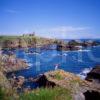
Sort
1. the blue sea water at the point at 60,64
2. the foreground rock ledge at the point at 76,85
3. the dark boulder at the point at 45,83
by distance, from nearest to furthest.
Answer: the foreground rock ledge at the point at 76,85 < the dark boulder at the point at 45,83 < the blue sea water at the point at 60,64

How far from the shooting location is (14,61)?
71.2 meters

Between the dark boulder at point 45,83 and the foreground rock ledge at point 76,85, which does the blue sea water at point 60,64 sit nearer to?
the dark boulder at point 45,83

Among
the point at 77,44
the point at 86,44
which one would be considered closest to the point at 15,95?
the point at 77,44

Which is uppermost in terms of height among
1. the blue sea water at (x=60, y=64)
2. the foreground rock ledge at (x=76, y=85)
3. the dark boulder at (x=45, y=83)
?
the foreground rock ledge at (x=76, y=85)

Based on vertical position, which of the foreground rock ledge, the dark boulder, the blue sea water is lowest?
the blue sea water

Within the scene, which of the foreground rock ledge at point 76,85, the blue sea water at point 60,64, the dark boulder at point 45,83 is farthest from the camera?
the blue sea water at point 60,64

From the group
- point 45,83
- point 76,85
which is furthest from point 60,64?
point 76,85

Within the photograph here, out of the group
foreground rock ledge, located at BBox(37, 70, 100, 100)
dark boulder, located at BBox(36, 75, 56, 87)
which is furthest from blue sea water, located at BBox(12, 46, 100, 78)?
foreground rock ledge, located at BBox(37, 70, 100, 100)

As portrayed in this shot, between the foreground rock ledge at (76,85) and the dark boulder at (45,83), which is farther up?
the foreground rock ledge at (76,85)

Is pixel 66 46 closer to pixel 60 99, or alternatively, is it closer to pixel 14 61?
pixel 14 61

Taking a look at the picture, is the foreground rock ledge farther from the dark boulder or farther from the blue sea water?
the blue sea water

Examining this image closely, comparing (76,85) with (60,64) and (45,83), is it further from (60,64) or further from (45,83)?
(60,64)

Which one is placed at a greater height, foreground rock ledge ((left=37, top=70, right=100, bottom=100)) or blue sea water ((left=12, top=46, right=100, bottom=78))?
foreground rock ledge ((left=37, top=70, right=100, bottom=100))

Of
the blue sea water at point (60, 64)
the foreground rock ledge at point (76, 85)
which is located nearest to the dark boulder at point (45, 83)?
the foreground rock ledge at point (76, 85)
